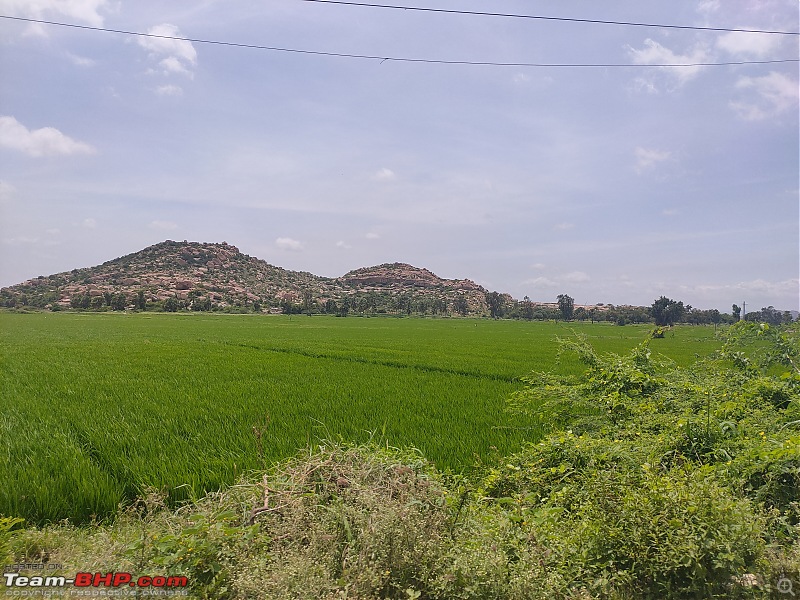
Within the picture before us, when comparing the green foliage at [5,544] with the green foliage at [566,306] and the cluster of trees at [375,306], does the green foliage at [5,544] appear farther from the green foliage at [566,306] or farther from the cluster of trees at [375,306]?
the green foliage at [566,306]

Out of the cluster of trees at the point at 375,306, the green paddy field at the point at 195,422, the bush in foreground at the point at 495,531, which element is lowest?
the green paddy field at the point at 195,422

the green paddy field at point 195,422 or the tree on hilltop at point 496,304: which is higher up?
the tree on hilltop at point 496,304

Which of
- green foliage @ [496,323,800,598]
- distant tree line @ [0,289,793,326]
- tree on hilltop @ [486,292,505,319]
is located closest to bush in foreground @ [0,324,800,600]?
green foliage @ [496,323,800,598]

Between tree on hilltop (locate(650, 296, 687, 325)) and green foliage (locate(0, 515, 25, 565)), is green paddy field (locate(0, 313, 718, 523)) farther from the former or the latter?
tree on hilltop (locate(650, 296, 687, 325))

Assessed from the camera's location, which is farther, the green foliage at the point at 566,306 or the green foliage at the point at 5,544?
the green foliage at the point at 566,306

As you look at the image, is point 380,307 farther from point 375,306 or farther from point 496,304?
point 496,304

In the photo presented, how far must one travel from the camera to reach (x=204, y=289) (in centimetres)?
8544

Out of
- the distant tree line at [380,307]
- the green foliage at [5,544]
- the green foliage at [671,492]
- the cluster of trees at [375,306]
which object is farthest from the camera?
the cluster of trees at [375,306]

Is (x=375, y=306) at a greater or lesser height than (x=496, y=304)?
lesser

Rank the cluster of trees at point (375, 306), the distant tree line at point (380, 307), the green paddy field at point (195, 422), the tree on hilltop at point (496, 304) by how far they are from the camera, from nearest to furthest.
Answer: the green paddy field at point (195, 422) < the distant tree line at point (380, 307) < the cluster of trees at point (375, 306) < the tree on hilltop at point (496, 304)

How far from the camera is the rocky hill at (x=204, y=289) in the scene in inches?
2717

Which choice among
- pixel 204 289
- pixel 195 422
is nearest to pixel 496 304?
pixel 204 289

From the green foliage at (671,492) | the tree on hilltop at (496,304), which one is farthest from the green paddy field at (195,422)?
the tree on hilltop at (496,304)

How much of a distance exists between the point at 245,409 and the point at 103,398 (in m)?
2.58
